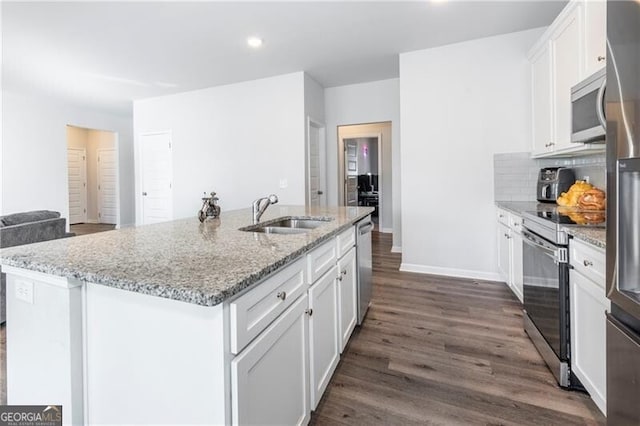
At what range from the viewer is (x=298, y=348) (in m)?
1.24

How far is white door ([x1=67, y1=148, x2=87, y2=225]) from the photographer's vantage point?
7859 mm

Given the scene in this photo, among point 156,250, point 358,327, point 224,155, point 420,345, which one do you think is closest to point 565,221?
point 420,345

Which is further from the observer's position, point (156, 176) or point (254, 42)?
point (156, 176)

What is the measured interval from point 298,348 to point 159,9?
316 cm

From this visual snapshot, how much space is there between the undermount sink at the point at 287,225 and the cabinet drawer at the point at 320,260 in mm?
314

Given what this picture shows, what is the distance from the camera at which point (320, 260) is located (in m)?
1.52

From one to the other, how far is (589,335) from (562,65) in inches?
85.2

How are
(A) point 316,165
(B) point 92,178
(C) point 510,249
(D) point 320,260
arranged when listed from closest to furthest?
(D) point 320,260 → (C) point 510,249 → (A) point 316,165 → (B) point 92,178

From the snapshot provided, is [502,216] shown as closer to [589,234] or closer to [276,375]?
[589,234]

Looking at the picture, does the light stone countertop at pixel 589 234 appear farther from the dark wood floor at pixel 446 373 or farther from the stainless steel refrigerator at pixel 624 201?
the dark wood floor at pixel 446 373

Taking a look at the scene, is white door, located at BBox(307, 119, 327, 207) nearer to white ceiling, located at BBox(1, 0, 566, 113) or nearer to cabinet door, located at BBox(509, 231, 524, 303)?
white ceiling, located at BBox(1, 0, 566, 113)

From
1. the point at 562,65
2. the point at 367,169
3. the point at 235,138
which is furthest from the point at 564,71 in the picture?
the point at 367,169

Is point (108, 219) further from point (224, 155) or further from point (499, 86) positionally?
point (499, 86)

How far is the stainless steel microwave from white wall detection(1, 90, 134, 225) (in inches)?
297
